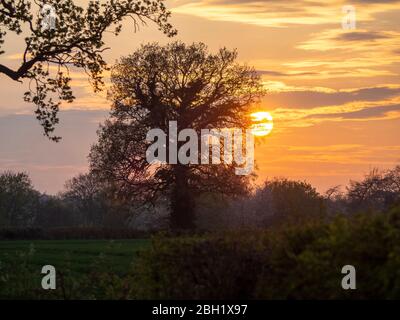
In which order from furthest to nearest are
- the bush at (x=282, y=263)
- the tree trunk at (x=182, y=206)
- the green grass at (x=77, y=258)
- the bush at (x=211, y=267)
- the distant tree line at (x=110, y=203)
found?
the distant tree line at (x=110, y=203)
the tree trunk at (x=182, y=206)
the green grass at (x=77, y=258)
the bush at (x=211, y=267)
the bush at (x=282, y=263)

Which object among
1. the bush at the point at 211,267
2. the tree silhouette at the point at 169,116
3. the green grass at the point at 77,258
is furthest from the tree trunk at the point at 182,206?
the bush at the point at 211,267

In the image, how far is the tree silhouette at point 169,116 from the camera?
57.4m

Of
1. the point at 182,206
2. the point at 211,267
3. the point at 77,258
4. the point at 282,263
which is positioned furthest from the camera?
the point at 182,206

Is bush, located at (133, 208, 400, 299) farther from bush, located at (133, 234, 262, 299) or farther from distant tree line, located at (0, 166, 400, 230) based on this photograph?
distant tree line, located at (0, 166, 400, 230)

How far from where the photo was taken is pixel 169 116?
57250 mm

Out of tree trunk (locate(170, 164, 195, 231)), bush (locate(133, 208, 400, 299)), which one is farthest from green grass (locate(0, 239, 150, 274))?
tree trunk (locate(170, 164, 195, 231))

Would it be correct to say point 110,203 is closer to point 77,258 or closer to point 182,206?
point 182,206

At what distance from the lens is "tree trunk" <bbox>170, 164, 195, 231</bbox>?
5662 centimetres

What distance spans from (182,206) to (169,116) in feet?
22.1

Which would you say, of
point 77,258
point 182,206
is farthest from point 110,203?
point 77,258

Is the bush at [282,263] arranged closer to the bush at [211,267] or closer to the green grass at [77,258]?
the bush at [211,267]

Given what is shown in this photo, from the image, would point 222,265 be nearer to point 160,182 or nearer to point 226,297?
point 226,297

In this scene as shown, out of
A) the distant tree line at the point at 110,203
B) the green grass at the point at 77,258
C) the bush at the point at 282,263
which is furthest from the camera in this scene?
the distant tree line at the point at 110,203
